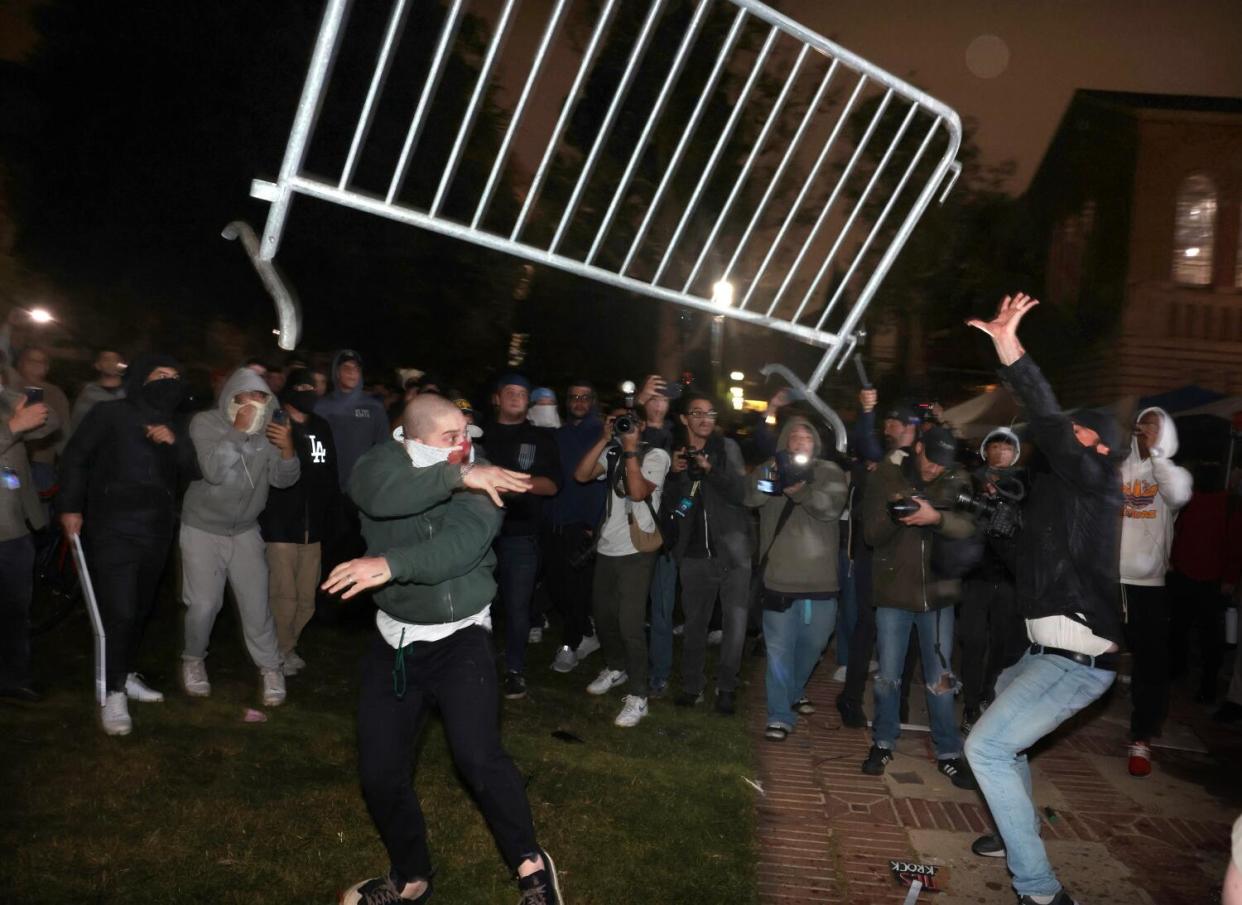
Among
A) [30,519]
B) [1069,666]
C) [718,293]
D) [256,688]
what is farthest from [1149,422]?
[30,519]

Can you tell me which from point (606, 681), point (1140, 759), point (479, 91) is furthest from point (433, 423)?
point (1140, 759)

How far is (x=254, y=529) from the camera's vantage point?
6.17 m

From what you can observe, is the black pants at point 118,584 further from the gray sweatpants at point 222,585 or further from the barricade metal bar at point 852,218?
the barricade metal bar at point 852,218

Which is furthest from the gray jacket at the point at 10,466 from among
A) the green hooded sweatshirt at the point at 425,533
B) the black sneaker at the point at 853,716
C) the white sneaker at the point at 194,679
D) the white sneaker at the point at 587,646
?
the black sneaker at the point at 853,716

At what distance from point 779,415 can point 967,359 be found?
51.0 ft

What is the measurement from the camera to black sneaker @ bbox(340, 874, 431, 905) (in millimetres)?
3855

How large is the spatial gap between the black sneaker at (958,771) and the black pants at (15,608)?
5616mm

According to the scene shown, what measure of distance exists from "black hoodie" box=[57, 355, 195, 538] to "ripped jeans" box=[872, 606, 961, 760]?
437 cm

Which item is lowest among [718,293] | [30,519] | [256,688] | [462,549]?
[256,688]

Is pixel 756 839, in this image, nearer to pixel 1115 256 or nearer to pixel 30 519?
pixel 30 519

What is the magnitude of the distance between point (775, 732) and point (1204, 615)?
13.9ft

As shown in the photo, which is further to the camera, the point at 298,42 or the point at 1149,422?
the point at 298,42

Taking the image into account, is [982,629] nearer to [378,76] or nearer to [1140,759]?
[1140,759]

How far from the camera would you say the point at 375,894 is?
3871 millimetres
